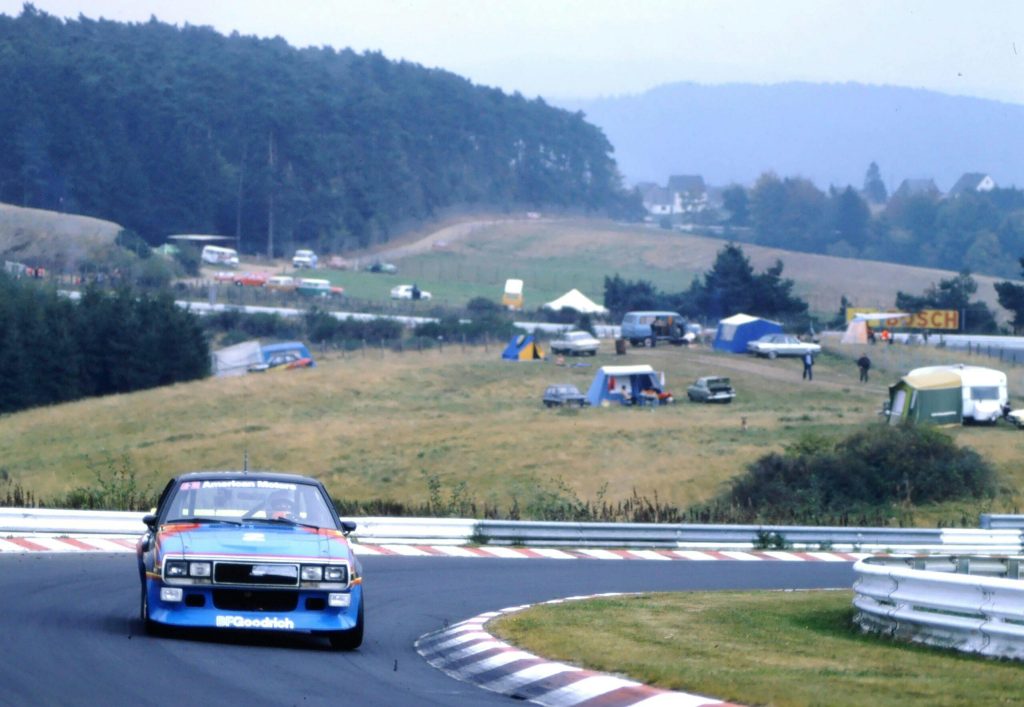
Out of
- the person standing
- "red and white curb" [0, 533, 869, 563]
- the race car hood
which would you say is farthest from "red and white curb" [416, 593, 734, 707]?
the person standing

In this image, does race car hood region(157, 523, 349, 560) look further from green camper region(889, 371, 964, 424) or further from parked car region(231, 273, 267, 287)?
parked car region(231, 273, 267, 287)

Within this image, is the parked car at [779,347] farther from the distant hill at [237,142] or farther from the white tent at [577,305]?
the distant hill at [237,142]

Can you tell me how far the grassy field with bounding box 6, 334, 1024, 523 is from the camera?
4612cm

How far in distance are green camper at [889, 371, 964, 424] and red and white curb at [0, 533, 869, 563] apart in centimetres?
2870

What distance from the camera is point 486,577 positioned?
19.6 m

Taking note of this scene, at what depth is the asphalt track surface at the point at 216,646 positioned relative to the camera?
9578 mm

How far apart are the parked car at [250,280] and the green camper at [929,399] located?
225 feet

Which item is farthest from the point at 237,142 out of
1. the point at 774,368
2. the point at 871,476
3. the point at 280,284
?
the point at 871,476

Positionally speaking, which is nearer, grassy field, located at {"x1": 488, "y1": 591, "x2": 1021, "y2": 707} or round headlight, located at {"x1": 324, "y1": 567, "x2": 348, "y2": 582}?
grassy field, located at {"x1": 488, "y1": 591, "x2": 1021, "y2": 707}

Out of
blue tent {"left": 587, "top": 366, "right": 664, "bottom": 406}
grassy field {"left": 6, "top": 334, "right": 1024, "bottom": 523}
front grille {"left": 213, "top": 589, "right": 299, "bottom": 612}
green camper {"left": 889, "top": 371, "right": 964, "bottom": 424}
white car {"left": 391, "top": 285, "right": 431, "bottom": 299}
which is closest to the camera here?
front grille {"left": 213, "top": 589, "right": 299, "bottom": 612}

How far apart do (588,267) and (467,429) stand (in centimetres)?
8274

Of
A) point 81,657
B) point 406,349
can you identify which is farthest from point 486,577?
point 406,349

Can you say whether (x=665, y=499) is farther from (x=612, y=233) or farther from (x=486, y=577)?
(x=612, y=233)

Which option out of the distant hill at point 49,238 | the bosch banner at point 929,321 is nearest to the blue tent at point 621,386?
the bosch banner at point 929,321
